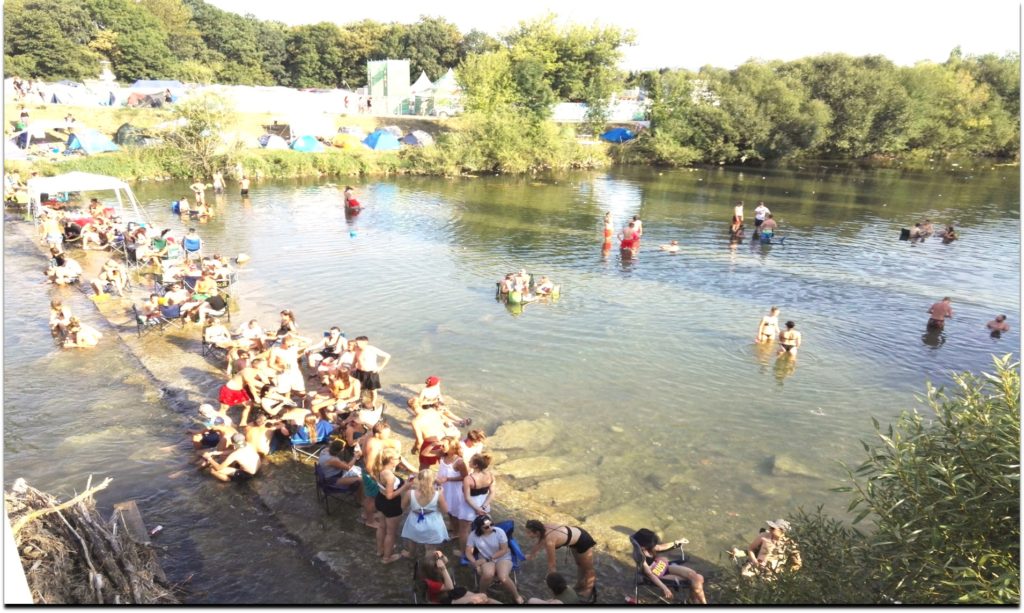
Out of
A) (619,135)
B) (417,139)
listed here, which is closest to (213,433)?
(417,139)

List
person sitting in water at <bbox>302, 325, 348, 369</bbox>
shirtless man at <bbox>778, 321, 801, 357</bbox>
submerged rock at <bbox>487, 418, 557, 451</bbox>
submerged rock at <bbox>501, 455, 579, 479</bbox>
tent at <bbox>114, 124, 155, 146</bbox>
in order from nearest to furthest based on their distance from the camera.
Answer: submerged rock at <bbox>501, 455, 579, 479</bbox>, submerged rock at <bbox>487, 418, 557, 451</bbox>, person sitting in water at <bbox>302, 325, 348, 369</bbox>, shirtless man at <bbox>778, 321, 801, 357</bbox>, tent at <bbox>114, 124, 155, 146</bbox>

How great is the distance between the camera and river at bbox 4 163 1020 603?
966 cm

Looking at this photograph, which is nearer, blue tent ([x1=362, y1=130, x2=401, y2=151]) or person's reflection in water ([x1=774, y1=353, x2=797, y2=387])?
person's reflection in water ([x1=774, y1=353, x2=797, y2=387])

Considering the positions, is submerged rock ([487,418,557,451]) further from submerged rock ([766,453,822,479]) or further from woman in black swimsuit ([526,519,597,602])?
submerged rock ([766,453,822,479])

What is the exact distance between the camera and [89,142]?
130 feet

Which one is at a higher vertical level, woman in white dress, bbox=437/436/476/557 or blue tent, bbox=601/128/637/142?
blue tent, bbox=601/128/637/142

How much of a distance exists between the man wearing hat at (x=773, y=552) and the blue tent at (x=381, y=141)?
46.0 m

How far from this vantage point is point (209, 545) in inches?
320

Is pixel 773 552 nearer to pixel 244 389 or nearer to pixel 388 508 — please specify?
pixel 388 508

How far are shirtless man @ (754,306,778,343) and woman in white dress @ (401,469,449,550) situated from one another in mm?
10904

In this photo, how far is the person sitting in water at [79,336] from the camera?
1431cm

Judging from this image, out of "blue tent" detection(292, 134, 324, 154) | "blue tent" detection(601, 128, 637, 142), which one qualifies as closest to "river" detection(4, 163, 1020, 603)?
"blue tent" detection(292, 134, 324, 154)

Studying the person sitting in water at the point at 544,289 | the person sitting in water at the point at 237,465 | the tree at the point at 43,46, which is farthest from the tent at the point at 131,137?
the person sitting in water at the point at 237,465

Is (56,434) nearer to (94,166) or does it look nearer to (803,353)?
(803,353)
